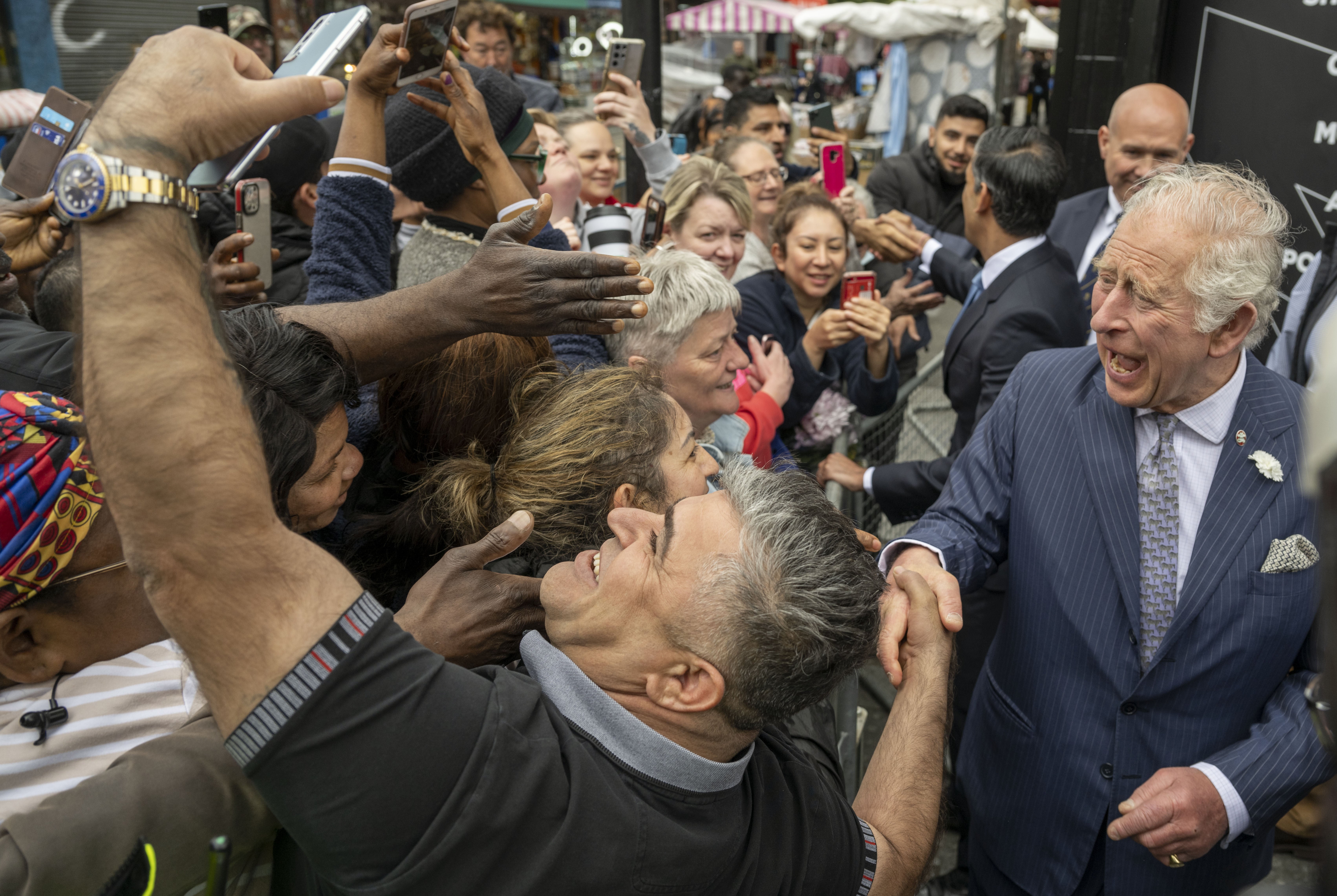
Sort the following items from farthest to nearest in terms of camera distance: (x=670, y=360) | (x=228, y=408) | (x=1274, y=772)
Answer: (x=670, y=360), (x=1274, y=772), (x=228, y=408)

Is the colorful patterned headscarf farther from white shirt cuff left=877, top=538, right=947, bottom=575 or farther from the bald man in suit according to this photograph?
the bald man in suit

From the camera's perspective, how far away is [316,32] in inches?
77.2

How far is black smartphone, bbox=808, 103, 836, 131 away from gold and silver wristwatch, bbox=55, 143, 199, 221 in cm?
563

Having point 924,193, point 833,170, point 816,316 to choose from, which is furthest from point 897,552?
point 924,193

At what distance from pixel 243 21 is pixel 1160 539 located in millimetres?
7068

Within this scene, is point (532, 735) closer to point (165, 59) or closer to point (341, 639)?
point (341, 639)

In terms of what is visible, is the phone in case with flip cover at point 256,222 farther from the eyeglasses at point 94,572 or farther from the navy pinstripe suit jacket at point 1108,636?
the navy pinstripe suit jacket at point 1108,636

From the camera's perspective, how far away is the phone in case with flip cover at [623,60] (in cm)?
446

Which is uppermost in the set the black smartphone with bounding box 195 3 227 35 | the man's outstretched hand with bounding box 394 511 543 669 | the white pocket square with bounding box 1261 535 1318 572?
the black smartphone with bounding box 195 3 227 35

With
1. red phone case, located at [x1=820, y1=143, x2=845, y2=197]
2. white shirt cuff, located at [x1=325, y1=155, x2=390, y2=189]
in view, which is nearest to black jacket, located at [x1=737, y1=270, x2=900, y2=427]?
red phone case, located at [x1=820, y1=143, x2=845, y2=197]

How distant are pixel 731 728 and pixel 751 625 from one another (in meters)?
0.17

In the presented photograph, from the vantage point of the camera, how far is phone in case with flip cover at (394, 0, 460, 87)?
2213mm

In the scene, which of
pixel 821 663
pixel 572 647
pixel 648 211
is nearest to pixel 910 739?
pixel 821 663

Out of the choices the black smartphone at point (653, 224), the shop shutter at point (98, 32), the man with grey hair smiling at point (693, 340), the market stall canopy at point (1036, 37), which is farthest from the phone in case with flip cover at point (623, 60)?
the market stall canopy at point (1036, 37)
